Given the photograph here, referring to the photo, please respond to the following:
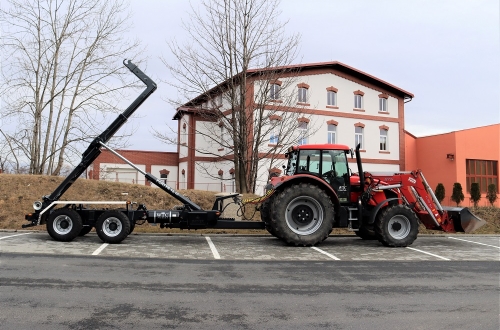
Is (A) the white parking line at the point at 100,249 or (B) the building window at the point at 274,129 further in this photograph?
(B) the building window at the point at 274,129

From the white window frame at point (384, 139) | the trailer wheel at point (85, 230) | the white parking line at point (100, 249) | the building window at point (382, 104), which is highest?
the building window at point (382, 104)

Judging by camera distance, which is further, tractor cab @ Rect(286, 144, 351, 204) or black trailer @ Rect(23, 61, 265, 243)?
tractor cab @ Rect(286, 144, 351, 204)

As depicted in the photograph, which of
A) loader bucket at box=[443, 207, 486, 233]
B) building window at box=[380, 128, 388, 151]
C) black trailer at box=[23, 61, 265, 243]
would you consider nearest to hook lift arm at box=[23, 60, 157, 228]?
black trailer at box=[23, 61, 265, 243]

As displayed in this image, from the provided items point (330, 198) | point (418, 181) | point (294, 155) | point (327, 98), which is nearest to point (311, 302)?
point (330, 198)

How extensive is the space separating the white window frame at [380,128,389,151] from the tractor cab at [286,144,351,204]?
26.0 m

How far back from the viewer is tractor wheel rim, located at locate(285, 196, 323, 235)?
11750 millimetres

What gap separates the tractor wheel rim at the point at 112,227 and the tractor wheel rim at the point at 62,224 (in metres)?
0.98

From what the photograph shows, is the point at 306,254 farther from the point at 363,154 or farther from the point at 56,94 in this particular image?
the point at 363,154

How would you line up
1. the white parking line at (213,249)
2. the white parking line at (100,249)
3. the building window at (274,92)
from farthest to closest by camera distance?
1. the building window at (274,92)
2. the white parking line at (213,249)
3. the white parking line at (100,249)

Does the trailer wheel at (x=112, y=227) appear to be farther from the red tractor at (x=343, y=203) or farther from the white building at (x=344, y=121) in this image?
the white building at (x=344, y=121)

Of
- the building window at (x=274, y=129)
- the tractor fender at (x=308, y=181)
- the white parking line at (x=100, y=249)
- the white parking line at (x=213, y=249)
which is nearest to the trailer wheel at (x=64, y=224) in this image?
the white parking line at (x=100, y=249)

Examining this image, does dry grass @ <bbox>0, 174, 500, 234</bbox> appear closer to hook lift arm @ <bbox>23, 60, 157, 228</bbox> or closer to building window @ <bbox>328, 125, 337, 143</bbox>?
hook lift arm @ <bbox>23, 60, 157, 228</bbox>

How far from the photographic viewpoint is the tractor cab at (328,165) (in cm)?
1212

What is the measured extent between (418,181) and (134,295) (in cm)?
903
